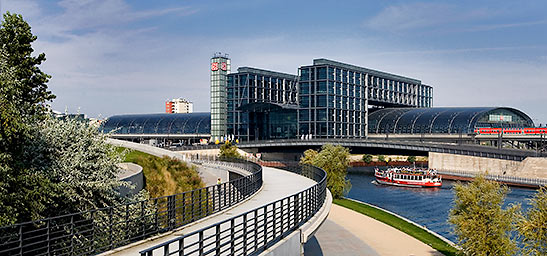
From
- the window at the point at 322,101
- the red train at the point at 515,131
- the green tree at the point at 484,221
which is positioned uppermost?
the window at the point at 322,101

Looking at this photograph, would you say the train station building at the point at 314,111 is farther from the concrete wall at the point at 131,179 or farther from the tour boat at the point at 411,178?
the concrete wall at the point at 131,179

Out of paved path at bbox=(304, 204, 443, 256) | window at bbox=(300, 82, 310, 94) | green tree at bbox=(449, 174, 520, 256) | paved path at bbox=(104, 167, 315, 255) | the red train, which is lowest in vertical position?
paved path at bbox=(304, 204, 443, 256)

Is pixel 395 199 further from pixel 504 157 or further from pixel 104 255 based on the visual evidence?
pixel 104 255

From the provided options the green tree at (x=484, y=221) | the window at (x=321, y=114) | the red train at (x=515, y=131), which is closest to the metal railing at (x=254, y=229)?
the green tree at (x=484, y=221)

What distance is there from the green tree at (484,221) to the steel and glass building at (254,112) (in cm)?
9455

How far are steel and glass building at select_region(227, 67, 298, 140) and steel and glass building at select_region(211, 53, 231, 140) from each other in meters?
1.40

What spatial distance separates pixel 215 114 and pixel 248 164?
82293mm

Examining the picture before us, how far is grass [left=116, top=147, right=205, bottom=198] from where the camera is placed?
41.2 metres

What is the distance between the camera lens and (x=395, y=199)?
2378 inches

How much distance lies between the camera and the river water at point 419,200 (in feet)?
149

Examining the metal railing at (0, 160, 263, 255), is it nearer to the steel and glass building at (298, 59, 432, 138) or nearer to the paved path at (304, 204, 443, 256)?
the paved path at (304, 204, 443, 256)

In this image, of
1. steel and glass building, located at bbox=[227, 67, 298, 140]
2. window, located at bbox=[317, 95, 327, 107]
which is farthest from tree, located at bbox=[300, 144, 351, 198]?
steel and glass building, located at bbox=[227, 67, 298, 140]

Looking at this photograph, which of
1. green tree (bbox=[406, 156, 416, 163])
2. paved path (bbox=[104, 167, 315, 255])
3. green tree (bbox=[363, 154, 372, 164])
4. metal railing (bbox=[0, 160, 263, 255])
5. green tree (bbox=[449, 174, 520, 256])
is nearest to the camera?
metal railing (bbox=[0, 160, 263, 255])

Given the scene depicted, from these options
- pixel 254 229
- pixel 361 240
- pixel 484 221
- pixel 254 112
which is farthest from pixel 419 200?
pixel 254 112
